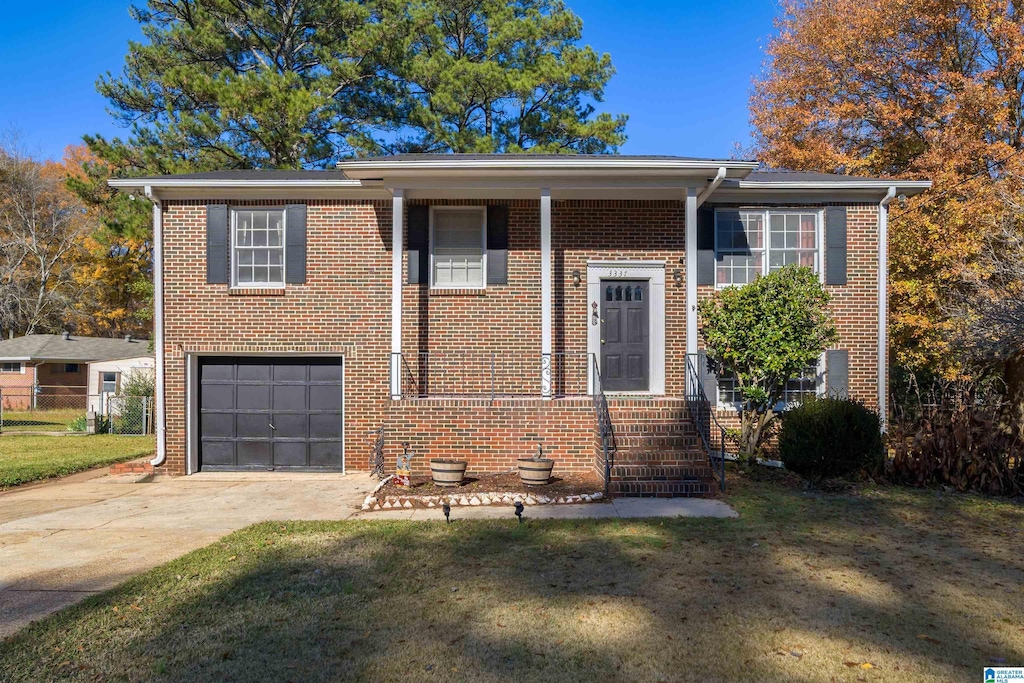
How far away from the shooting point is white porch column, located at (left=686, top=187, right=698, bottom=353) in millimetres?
9531

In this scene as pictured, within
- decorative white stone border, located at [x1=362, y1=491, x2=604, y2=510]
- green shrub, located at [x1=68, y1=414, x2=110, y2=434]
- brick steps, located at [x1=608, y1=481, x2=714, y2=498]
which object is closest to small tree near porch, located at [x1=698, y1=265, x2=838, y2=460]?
brick steps, located at [x1=608, y1=481, x2=714, y2=498]

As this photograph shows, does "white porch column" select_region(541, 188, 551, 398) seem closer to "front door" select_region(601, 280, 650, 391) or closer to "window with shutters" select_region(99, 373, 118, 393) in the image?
"front door" select_region(601, 280, 650, 391)

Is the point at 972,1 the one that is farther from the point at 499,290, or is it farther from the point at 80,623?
the point at 80,623

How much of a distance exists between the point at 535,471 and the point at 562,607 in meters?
3.84

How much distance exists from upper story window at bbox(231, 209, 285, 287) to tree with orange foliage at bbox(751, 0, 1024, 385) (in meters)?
12.3

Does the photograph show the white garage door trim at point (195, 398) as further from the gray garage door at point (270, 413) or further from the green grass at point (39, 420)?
the green grass at point (39, 420)

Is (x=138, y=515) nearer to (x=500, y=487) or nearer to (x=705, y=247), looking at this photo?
(x=500, y=487)

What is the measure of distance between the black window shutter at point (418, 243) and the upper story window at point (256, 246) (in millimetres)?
2204

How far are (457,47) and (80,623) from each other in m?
21.6

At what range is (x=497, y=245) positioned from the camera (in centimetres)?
1047

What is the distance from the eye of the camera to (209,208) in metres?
10.6

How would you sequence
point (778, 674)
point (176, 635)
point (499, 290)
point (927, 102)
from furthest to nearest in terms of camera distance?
point (927, 102)
point (499, 290)
point (176, 635)
point (778, 674)

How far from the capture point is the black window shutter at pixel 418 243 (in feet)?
34.3

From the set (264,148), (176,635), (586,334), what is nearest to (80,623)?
(176,635)
